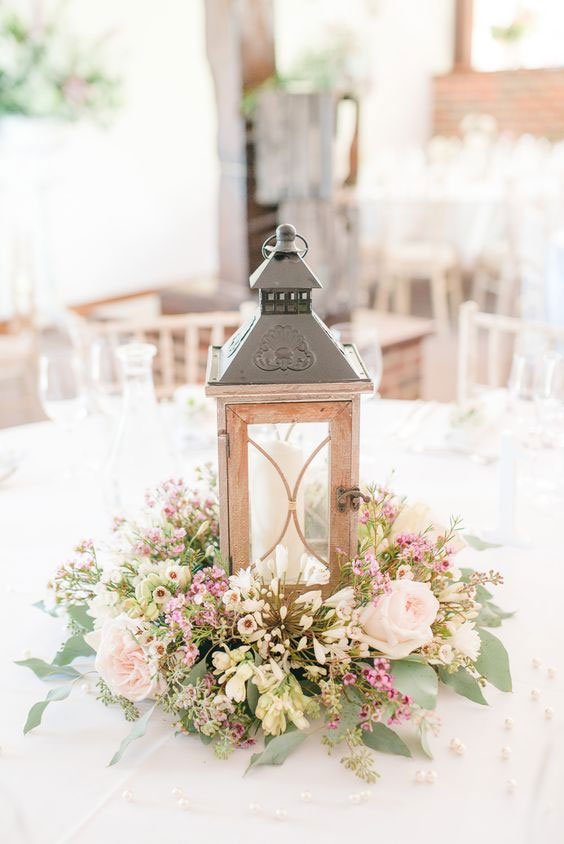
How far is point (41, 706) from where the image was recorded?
3.18ft

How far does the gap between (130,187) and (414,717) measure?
5612mm

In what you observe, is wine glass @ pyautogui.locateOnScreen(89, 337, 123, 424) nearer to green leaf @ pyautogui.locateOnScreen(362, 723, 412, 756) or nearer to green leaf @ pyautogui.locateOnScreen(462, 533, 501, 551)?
green leaf @ pyautogui.locateOnScreen(462, 533, 501, 551)

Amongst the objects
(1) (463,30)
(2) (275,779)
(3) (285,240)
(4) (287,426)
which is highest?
(1) (463,30)

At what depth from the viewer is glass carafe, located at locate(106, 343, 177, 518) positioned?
4.62 ft

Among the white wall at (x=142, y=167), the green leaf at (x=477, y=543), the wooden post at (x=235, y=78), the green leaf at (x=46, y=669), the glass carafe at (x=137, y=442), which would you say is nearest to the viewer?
the green leaf at (x=46, y=669)

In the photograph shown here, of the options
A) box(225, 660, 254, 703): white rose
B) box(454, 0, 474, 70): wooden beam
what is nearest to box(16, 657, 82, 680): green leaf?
box(225, 660, 254, 703): white rose

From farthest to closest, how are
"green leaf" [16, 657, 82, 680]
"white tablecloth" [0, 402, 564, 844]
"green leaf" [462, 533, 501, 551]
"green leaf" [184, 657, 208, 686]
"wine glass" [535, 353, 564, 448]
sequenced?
"wine glass" [535, 353, 564, 448], "green leaf" [462, 533, 501, 551], "green leaf" [16, 657, 82, 680], "green leaf" [184, 657, 208, 686], "white tablecloth" [0, 402, 564, 844]

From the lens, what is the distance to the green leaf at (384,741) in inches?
36.3

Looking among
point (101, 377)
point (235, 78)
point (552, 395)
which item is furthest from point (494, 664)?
point (235, 78)

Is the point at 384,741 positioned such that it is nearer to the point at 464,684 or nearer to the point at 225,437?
the point at 464,684

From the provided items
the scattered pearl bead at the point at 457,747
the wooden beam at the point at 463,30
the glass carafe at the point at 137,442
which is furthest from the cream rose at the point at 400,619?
the wooden beam at the point at 463,30

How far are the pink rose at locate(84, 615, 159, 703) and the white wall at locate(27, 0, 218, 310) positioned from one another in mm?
5037

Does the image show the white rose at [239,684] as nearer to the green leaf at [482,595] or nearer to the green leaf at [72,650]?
the green leaf at [72,650]

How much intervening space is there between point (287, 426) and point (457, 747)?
15.1 inches
